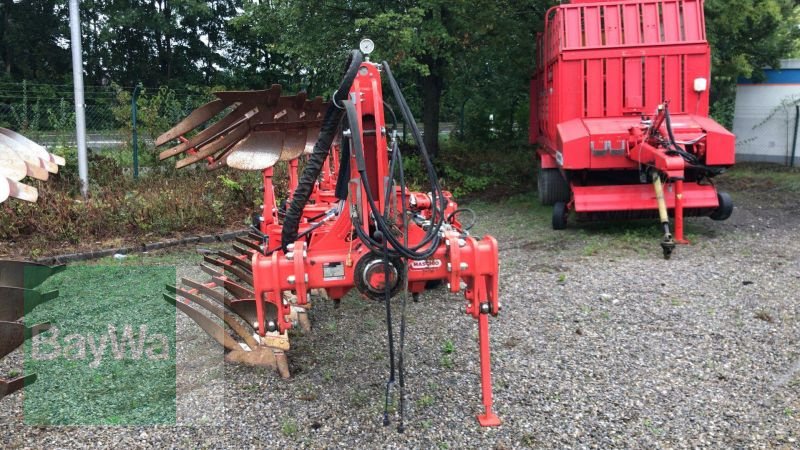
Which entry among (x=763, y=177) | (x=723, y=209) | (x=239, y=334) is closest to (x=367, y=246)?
(x=239, y=334)

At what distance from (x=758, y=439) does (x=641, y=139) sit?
446 cm

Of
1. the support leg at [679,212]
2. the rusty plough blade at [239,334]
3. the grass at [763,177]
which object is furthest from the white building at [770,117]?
the rusty plough blade at [239,334]

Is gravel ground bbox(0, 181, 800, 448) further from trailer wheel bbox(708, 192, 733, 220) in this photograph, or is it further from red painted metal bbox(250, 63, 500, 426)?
trailer wheel bbox(708, 192, 733, 220)

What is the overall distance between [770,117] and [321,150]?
14540 mm

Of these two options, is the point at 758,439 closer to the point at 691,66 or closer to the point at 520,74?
the point at 691,66

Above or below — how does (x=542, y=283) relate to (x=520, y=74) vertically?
below

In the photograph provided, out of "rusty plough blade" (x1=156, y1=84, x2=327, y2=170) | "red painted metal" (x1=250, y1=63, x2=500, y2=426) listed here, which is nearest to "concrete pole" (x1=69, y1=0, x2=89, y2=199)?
"rusty plough blade" (x1=156, y1=84, x2=327, y2=170)

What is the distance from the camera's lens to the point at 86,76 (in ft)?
82.3

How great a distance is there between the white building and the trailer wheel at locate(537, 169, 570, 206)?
8.48 m

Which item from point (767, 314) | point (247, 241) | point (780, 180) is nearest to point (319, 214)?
point (247, 241)

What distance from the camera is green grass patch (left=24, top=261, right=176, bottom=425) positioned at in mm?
3627

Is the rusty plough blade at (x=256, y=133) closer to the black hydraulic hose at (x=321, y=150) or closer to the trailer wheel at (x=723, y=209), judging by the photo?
the black hydraulic hose at (x=321, y=150)

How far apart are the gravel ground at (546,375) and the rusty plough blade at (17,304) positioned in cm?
49

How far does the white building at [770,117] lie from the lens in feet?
48.3
